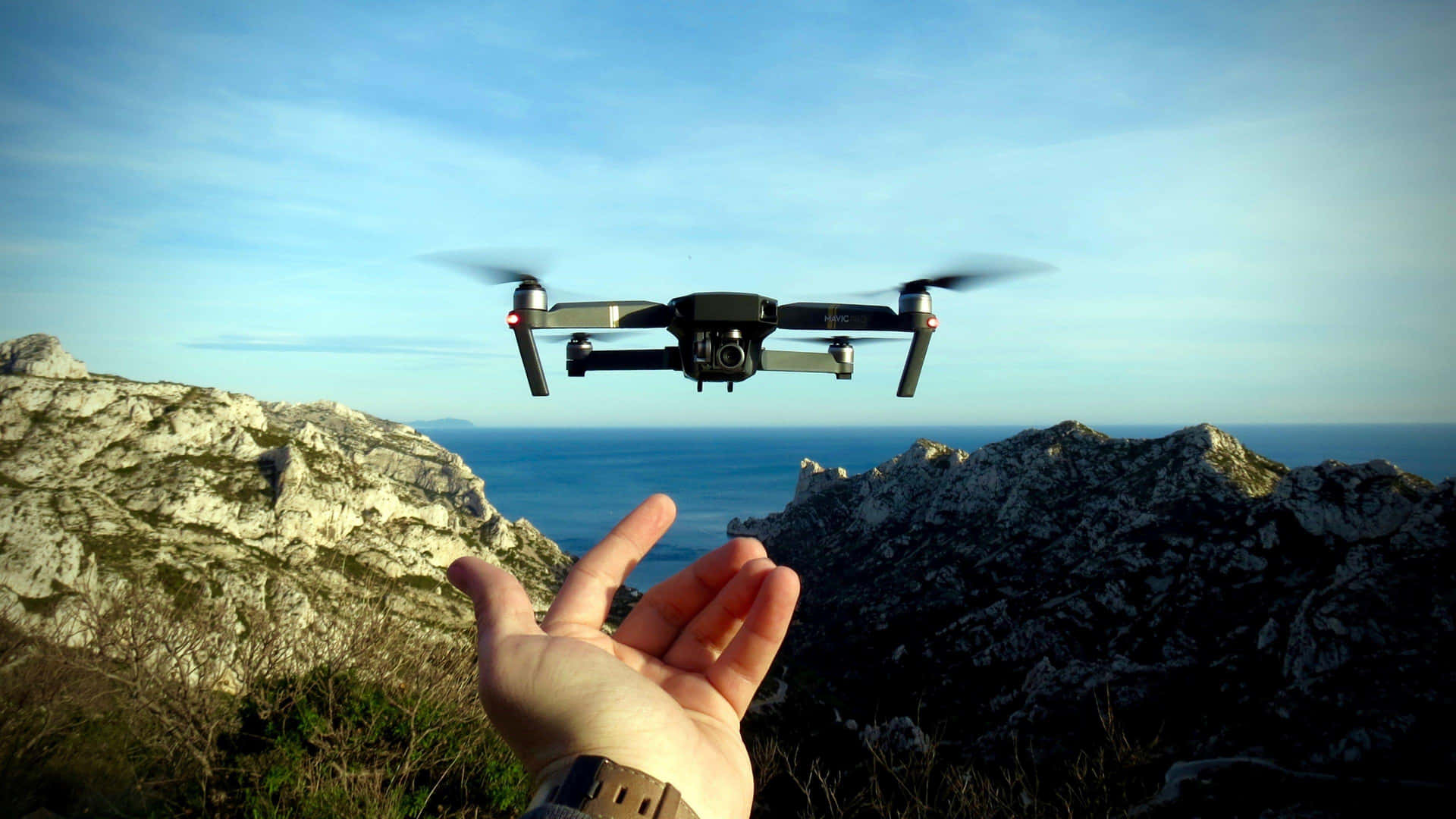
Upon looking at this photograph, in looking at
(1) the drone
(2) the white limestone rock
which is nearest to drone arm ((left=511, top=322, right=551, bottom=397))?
(1) the drone

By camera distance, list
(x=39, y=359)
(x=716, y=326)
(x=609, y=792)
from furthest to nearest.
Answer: (x=39, y=359) < (x=716, y=326) < (x=609, y=792)

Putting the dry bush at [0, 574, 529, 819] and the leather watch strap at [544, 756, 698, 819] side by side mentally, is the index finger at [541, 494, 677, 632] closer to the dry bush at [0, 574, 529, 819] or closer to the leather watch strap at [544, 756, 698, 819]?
the leather watch strap at [544, 756, 698, 819]

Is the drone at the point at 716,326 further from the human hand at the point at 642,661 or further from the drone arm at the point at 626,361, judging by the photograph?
the human hand at the point at 642,661

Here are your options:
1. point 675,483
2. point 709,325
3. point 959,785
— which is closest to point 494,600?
point 709,325

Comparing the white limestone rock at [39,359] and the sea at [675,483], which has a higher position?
the white limestone rock at [39,359]

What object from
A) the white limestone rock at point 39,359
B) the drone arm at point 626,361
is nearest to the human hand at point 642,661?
the drone arm at point 626,361

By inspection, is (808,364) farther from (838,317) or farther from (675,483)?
(675,483)
